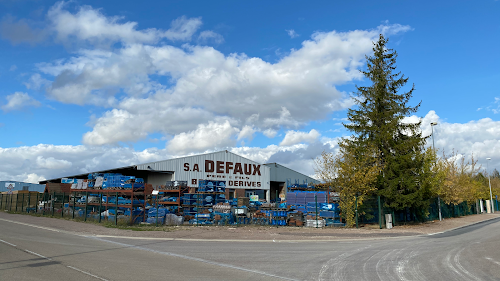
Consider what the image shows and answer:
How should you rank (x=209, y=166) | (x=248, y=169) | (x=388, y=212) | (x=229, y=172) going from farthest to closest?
1. (x=248, y=169)
2. (x=229, y=172)
3. (x=209, y=166)
4. (x=388, y=212)

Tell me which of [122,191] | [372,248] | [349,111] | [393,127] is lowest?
[372,248]

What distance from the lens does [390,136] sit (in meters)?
25.5

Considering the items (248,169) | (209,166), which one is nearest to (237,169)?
(248,169)

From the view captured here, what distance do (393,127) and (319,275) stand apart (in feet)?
64.7

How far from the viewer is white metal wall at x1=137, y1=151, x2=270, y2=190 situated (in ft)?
147

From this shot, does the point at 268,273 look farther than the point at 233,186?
No

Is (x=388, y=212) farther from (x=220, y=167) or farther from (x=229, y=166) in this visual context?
(x=229, y=166)

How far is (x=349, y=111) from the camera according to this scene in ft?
93.7

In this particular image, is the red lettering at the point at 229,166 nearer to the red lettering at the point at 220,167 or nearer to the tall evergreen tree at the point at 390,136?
the red lettering at the point at 220,167

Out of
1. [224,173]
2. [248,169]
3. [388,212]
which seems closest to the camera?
[388,212]

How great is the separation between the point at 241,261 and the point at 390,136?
729 inches

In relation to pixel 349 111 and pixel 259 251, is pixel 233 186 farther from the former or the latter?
pixel 259 251

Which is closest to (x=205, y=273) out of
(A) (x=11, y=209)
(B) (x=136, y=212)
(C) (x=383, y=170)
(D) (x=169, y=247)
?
(D) (x=169, y=247)

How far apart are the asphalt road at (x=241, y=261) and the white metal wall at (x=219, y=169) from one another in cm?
2978
